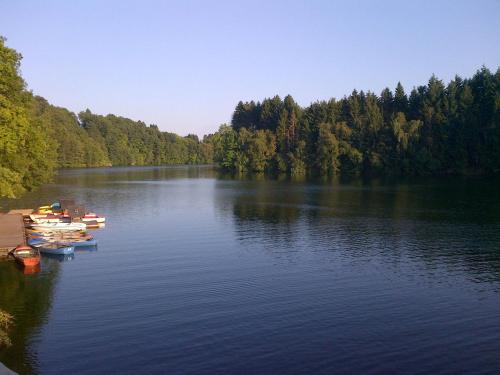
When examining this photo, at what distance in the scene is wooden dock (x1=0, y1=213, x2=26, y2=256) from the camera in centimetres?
3902

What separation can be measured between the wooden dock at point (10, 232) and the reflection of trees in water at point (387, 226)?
2026 cm

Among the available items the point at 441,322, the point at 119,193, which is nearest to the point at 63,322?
the point at 441,322

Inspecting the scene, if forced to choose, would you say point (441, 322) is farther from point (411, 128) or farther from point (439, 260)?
point (411, 128)

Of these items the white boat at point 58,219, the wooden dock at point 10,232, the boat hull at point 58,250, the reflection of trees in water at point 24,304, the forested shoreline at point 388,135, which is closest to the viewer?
the reflection of trees in water at point 24,304

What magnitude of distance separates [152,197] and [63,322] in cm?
6408

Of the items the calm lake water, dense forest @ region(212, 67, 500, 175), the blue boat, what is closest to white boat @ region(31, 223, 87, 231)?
the calm lake water

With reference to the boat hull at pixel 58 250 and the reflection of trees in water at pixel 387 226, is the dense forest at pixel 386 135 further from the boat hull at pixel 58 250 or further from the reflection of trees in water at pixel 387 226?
the boat hull at pixel 58 250

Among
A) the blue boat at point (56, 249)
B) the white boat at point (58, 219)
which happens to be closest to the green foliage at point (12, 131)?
the white boat at point (58, 219)

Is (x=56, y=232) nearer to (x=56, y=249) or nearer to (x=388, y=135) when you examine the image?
(x=56, y=249)

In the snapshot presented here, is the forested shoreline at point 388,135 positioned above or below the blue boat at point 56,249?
above

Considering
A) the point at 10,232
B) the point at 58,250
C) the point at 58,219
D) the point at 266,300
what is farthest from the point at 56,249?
the point at 266,300

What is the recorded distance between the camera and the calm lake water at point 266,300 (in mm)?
21125

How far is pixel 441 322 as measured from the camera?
25344 mm

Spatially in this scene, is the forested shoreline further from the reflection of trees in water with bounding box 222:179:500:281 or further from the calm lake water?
the calm lake water
